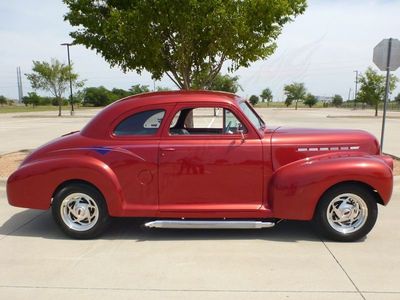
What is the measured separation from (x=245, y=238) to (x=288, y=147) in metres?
1.18

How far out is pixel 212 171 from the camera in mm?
4617

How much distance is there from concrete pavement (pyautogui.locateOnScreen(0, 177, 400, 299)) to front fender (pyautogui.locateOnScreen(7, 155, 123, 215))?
1.54 ft

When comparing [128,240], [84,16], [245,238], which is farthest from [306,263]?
[84,16]

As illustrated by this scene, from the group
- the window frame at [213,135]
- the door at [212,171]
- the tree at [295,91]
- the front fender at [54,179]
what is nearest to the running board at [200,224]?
the door at [212,171]

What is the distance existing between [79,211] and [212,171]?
1663 millimetres

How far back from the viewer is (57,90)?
3725 centimetres

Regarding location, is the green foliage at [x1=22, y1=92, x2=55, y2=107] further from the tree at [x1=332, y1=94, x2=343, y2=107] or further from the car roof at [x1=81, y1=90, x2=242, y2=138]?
the car roof at [x1=81, y1=90, x2=242, y2=138]

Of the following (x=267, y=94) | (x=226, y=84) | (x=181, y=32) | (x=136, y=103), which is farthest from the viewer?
(x=267, y=94)

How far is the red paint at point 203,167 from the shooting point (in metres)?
4.55

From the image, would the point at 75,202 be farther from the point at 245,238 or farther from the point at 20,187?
the point at 245,238

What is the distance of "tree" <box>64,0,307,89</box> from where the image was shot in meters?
8.09

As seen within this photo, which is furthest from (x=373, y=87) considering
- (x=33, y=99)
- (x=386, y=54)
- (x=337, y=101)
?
(x=33, y=99)

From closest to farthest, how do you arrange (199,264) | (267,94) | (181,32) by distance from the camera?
(199,264) → (181,32) → (267,94)

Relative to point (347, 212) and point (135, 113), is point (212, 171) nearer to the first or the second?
point (135, 113)
